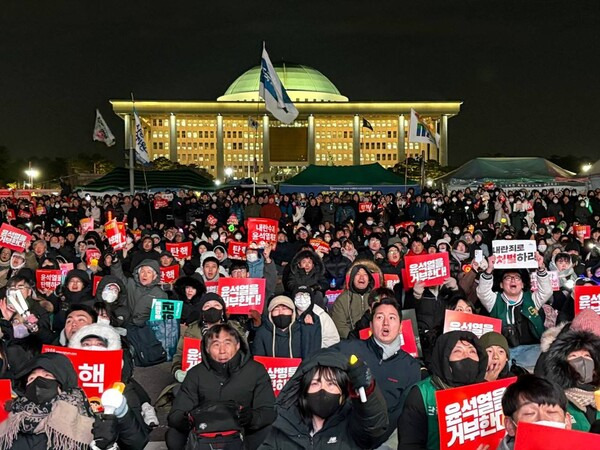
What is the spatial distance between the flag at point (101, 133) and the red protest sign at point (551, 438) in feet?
85.0

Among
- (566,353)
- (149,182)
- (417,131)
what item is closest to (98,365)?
(566,353)

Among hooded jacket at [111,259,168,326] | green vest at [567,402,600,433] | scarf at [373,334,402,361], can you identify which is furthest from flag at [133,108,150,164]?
green vest at [567,402,600,433]

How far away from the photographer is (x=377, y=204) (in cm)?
2033

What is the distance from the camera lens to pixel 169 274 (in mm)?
9836

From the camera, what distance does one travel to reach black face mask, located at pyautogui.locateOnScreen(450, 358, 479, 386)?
350 cm

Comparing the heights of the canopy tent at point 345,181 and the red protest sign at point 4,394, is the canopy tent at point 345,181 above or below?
above

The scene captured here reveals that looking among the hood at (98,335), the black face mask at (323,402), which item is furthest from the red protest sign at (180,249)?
the black face mask at (323,402)

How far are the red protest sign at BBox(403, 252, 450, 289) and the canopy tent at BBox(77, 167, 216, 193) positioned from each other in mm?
17745

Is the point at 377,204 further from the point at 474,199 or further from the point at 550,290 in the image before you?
the point at 550,290

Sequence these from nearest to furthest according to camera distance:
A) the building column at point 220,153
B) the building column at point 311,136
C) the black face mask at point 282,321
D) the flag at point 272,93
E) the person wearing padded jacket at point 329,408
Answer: the person wearing padded jacket at point 329,408
the black face mask at point 282,321
the flag at point 272,93
the building column at point 311,136
the building column at point 220,153

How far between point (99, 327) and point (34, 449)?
132 centimetres

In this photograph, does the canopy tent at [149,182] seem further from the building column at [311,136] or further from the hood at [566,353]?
the building column at [311,136]

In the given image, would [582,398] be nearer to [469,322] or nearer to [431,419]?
[431,419]

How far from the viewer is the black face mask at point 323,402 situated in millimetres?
3051
